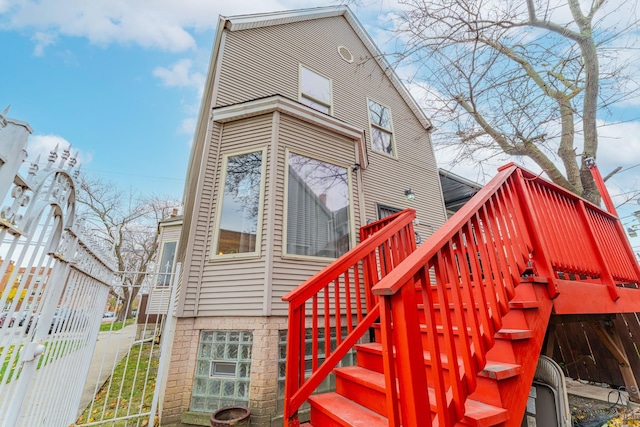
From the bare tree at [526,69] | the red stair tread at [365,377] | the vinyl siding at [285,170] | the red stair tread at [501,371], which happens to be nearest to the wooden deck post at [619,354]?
the red stair tread at [501,371]

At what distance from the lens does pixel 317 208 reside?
4.72 meters

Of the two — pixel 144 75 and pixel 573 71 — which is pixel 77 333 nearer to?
pixel 573 71

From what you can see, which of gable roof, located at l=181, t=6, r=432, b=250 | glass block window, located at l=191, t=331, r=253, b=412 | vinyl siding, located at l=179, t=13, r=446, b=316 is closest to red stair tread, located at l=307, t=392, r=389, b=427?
vinyl siding, located at l=179, t=13, r=446, b=316

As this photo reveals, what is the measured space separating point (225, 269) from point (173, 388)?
63.4 inches

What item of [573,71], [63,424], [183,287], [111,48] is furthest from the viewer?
[111,48]

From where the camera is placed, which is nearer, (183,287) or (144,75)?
(183,287)

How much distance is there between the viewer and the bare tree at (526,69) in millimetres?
4141

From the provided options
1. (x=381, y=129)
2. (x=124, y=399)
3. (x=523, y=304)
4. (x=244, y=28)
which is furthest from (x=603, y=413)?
(x=244, y=28)

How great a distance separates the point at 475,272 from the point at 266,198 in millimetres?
3303

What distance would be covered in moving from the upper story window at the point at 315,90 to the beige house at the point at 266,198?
0.03m

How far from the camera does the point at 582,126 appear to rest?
5.09 meters

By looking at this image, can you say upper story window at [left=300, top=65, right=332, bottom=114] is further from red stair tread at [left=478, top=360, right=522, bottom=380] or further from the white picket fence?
red stair tread at [left=478, top=360, right=522, bottom=380]

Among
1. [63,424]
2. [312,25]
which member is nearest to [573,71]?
[312,25]

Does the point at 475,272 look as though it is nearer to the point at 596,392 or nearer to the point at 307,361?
the point at 307,361
